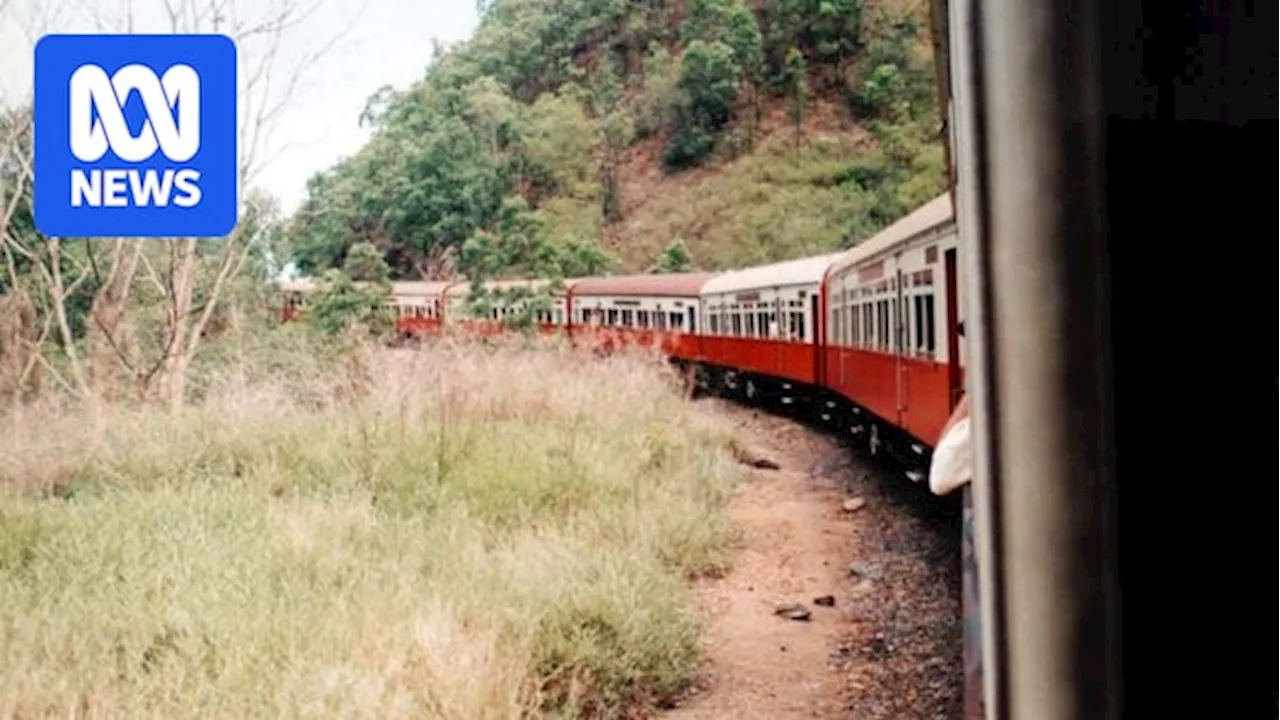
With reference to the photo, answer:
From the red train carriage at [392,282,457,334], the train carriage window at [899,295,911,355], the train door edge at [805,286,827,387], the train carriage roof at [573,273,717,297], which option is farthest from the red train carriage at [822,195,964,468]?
the red train carriage at [392,282,457,334]

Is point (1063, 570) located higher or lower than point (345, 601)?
higher

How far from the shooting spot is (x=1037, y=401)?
45cm

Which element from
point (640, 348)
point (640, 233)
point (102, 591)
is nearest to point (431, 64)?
point (640, 233)

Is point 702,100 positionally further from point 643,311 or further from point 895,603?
point 643,311

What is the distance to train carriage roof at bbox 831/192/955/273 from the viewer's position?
289 cm

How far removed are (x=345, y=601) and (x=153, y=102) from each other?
108 centimetres

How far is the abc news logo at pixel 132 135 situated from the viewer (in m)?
1.34

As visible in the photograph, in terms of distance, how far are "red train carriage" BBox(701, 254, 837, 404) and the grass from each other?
5.77ft

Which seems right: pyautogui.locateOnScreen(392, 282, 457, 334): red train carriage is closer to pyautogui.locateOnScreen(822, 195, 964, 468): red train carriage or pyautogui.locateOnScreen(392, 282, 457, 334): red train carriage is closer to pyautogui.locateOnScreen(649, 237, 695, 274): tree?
pyautogui.locateOnScreen(649, 237, 695, 274): tree

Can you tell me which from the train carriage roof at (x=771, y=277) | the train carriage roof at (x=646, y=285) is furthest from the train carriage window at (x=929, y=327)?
the train carriage roof at (x=771, y=277)

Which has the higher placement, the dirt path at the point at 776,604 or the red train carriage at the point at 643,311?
the red train carriage at the point at 643,311

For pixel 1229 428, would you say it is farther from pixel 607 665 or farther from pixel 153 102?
pixel 607 665

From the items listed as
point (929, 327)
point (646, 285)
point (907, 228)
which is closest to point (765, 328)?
point (646, 285)

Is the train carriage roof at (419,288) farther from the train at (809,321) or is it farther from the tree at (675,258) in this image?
the tree at (675,258)
